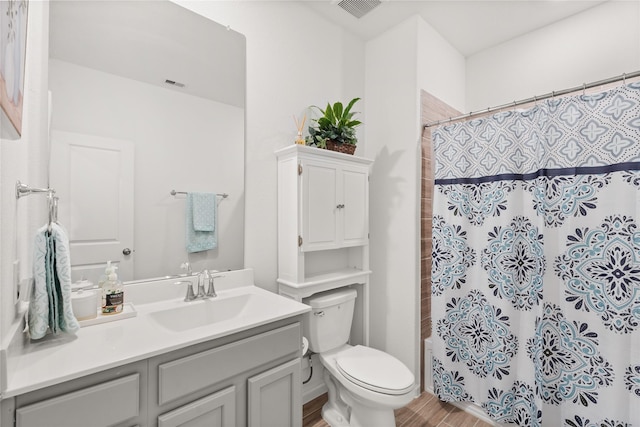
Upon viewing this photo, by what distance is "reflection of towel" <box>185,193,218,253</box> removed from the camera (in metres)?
1.55

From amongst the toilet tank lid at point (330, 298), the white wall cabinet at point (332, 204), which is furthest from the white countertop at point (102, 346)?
the white wall cabinet at point (332, 204)

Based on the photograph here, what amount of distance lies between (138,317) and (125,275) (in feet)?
0.74

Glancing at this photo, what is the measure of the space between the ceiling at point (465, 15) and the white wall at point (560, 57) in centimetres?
9

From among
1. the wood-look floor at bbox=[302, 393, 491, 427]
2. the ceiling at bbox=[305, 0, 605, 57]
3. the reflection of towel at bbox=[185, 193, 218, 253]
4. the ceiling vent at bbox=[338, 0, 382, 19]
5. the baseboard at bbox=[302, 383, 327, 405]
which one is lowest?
the wood-look floor at bbox=[302, 393, 491, 427]

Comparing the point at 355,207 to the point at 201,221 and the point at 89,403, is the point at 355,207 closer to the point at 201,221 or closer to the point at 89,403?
the point at 201,221

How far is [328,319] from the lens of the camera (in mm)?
1894

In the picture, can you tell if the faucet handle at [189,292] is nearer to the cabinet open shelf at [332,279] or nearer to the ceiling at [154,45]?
the cabinet open shelf at [332,279]

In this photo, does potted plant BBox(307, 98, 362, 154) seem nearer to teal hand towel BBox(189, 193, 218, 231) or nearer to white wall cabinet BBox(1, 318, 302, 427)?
teal hand towel BBox(189, 193, 218, 231)

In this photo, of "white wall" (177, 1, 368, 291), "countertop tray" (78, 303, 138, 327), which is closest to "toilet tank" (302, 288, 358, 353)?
"white wall" (177, 1, 368, 291)

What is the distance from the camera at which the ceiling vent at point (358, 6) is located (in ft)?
6.54

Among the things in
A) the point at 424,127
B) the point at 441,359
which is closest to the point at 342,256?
A: the point at 441,359

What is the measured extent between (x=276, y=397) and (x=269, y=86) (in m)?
1.66

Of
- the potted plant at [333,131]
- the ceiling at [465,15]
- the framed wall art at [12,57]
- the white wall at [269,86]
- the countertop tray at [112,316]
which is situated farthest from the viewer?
the ceiling at [465,15]

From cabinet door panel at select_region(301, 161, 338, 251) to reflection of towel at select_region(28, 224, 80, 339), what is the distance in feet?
3.54
